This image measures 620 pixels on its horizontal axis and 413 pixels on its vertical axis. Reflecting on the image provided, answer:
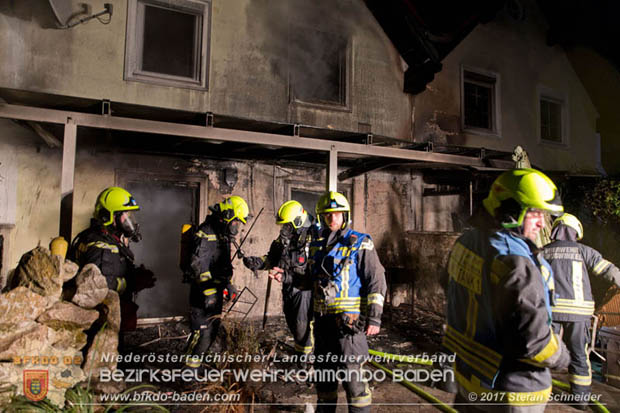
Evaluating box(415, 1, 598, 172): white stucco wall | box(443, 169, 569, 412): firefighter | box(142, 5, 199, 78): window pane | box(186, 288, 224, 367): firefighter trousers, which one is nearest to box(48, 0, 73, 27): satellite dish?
box(142, 5, 199, 78): window pane

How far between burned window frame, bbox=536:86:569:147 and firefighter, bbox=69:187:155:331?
1201 cm

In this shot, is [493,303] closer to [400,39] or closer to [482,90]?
[400,39]

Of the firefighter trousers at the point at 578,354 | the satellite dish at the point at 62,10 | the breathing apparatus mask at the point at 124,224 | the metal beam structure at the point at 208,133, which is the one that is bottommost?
the firefighter trousers at the point at 578,354

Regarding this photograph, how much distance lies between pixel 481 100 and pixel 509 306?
1039 centimetres

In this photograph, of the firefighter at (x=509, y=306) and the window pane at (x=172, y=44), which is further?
the window pane at (x=172, y=44)

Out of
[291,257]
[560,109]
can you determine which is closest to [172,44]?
[291,257]

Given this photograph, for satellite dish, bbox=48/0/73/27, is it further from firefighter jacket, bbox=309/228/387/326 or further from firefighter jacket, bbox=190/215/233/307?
firefighter jacket, bbox=309/228/387/326

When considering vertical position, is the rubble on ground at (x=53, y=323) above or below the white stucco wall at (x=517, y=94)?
below

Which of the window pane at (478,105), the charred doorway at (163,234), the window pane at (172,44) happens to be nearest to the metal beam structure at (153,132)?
the charred doorway at (163,234)

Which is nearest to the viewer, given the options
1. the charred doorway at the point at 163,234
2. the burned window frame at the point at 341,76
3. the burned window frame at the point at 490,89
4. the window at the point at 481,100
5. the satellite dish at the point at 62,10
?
the satellite dish at the point at 62,10

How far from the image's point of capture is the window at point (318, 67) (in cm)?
836

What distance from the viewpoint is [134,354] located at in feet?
18.5

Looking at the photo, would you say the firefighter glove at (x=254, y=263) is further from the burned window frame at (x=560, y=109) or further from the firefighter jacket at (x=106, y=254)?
the burned window frame at (x=560, y=109)

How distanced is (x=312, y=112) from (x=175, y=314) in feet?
17.7
